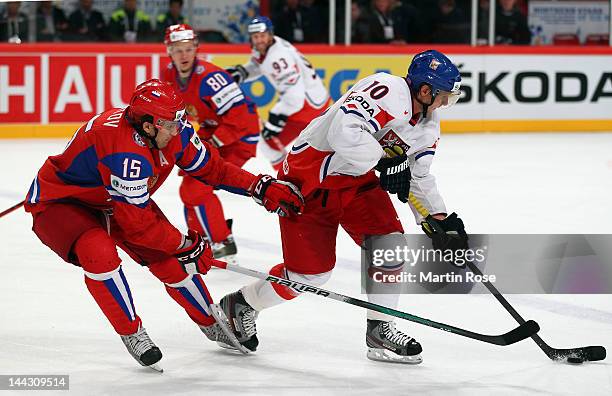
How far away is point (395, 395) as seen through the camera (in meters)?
3.46

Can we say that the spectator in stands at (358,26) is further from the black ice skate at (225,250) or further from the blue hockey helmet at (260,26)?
the black ice skate at (225,250)

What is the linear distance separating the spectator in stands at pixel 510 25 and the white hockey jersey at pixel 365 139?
737cm

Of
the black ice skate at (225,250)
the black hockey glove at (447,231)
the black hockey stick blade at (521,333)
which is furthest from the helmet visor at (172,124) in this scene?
the black ice skate at (225,250)

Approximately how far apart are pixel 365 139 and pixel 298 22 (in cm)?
716

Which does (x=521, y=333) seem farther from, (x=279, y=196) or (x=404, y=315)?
(x=279, y=196)

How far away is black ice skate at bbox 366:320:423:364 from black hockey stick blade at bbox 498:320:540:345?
297mm

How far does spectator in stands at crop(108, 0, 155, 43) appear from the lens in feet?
33.3

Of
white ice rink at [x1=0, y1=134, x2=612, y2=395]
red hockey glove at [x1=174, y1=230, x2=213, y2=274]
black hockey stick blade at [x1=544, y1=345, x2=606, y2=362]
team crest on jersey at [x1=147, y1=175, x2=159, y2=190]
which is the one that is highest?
team crest on jersey at [x1=147, y1=175, x2=159, y2=190]

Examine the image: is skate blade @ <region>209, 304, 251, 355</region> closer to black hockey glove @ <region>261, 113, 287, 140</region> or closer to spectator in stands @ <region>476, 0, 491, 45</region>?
black hockey glove @ <region>261, 113, 287, 140</region>

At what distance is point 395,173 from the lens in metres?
3.65

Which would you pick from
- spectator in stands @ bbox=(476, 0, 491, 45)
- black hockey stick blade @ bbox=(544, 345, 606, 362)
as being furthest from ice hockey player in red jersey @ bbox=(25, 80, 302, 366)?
spectator in stands @ bbox=(476, 0, 491, 45)

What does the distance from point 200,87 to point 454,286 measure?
1.66 meters

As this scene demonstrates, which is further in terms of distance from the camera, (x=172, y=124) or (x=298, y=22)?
(x=298, y=22)

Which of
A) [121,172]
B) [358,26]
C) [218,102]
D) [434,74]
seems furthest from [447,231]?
[358,26]
